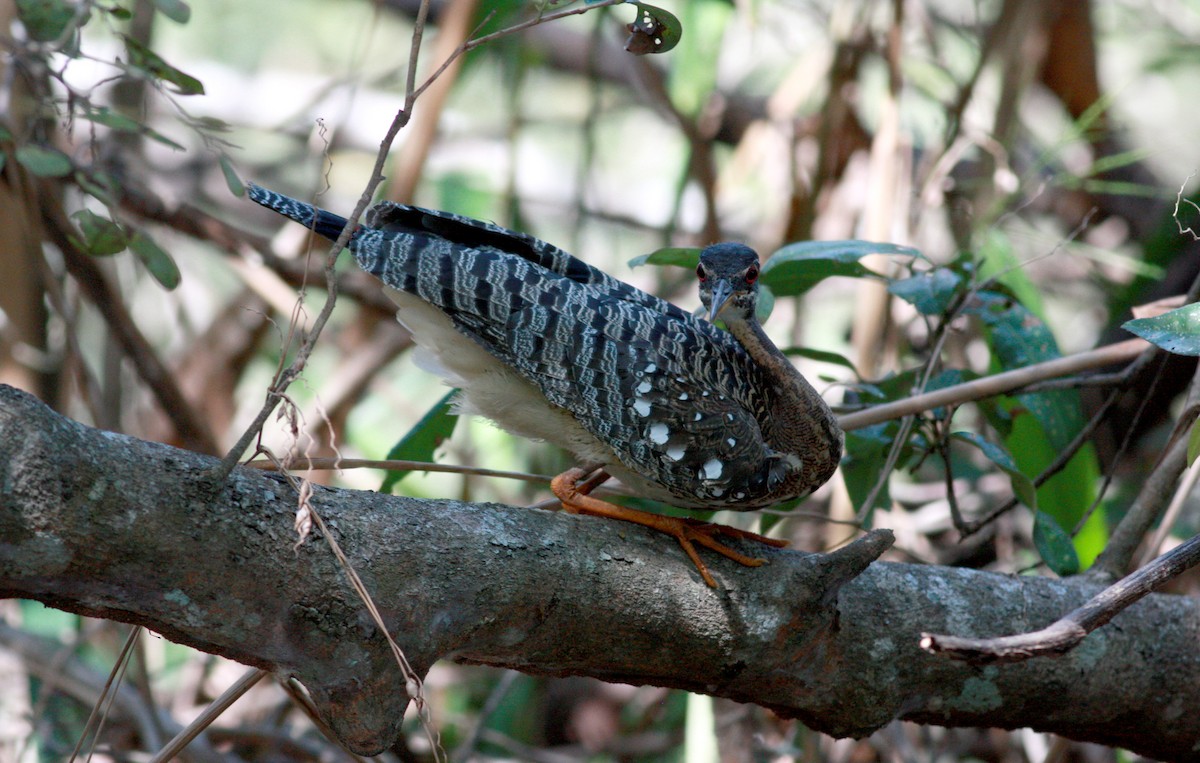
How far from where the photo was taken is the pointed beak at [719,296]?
2.38 metres

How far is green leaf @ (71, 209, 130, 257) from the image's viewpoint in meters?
1.77

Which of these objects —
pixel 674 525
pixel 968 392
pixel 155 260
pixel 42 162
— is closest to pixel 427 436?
pixel 674 525

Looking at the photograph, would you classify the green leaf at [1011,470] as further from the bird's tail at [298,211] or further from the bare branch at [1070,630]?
the bird's tail at [298,211]

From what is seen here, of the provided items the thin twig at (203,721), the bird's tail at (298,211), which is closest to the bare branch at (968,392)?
the bird's tail at (298,211)

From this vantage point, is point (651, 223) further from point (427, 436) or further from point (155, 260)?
point (155, 260)

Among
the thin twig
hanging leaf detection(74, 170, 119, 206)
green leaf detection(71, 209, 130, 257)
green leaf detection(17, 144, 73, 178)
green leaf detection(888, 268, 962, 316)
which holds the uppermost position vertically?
green leaf detection(888, 268, 962, 316)

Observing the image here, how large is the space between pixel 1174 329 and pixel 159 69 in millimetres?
1738

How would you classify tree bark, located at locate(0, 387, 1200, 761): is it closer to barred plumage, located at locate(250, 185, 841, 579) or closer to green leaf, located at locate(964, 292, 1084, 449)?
barred plumage, located at locate(250, 185, 841, 579)

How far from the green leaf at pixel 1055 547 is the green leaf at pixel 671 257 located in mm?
1001

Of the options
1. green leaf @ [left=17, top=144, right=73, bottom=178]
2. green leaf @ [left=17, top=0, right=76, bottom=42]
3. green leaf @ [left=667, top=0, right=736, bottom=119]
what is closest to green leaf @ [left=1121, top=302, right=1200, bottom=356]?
green leaf @ [left=17, top=144, right=73, bottom=178]

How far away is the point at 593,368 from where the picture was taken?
2.20 metres

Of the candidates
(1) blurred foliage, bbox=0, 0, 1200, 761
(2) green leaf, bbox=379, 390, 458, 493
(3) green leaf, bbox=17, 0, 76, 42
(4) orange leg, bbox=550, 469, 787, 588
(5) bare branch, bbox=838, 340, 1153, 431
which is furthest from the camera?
(1) blurred foliage, bbox=0, 0, 1200, 761

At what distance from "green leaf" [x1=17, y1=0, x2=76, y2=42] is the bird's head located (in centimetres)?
137

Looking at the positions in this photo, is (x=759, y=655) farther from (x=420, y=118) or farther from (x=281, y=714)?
(x=420, y=118)
